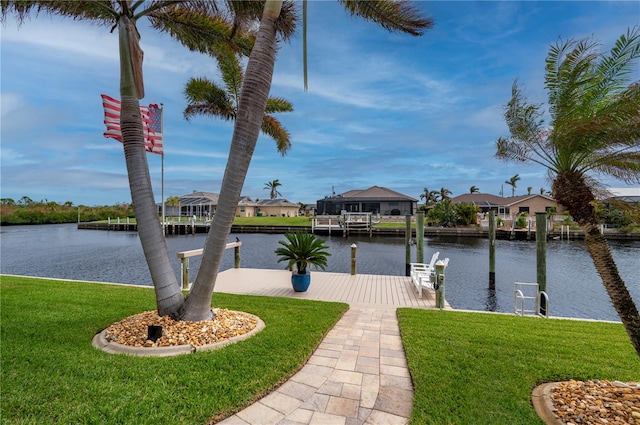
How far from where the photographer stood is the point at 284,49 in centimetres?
512

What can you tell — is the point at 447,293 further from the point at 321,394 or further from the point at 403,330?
the point at 321,394

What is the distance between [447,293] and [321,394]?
9114mm

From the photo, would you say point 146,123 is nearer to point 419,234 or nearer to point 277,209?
point 419,234

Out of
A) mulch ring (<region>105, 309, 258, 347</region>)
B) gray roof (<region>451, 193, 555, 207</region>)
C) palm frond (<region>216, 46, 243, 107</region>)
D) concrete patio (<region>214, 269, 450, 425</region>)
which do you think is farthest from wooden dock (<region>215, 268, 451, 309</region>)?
gray roof (<region>451, 193, 555, 207</region>)

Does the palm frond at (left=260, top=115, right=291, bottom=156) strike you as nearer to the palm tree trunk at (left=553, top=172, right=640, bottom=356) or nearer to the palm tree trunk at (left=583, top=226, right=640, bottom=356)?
the palm tree trunk at (left=553, top=172, right=640, bottom=356)

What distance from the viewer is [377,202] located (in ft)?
159

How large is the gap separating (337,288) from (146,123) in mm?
7346

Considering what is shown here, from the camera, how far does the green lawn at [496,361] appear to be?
288 centimetres

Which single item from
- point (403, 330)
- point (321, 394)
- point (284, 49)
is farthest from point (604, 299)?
point (284, 49)

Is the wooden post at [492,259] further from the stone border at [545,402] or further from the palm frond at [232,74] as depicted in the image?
the palm frond at [232,74]

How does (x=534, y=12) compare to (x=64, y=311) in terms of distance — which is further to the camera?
(x=534, y=12)

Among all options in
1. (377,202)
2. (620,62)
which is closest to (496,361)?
(620,62)

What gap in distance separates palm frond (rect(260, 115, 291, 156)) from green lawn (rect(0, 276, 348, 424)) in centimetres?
590

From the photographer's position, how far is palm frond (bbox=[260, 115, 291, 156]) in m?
9.46
